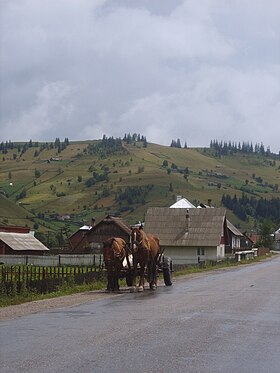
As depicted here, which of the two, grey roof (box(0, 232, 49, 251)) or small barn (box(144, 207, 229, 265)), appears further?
grey roof (box(0, 232, 49, 251))

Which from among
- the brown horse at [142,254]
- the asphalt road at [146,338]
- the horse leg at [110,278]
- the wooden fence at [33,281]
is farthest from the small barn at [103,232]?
the asphalt road at [146,338]

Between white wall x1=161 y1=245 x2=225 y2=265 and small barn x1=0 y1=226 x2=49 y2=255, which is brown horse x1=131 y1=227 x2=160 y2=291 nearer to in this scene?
white wall x1=161 y1=245 x2=225 y2=265

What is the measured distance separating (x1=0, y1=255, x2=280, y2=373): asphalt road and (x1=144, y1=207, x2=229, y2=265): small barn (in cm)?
5797

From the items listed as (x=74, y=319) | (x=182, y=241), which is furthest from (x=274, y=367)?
(x=182, y=241)

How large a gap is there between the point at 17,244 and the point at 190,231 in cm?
2002

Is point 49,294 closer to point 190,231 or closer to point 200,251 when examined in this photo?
point 200,251

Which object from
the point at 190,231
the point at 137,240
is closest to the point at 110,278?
the point at 137,240

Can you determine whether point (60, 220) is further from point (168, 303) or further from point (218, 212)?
point (168, 303)

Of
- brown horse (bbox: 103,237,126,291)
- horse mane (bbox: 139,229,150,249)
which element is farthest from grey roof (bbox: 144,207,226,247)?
brown horse (bbox: 103,237,126,291)

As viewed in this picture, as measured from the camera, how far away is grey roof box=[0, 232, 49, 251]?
258ft

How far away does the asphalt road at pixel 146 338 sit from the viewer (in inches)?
385

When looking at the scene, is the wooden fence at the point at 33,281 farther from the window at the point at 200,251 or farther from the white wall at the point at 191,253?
the window at the point at 200,251

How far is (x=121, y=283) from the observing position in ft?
99.1

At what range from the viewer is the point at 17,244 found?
79875 millimetres
